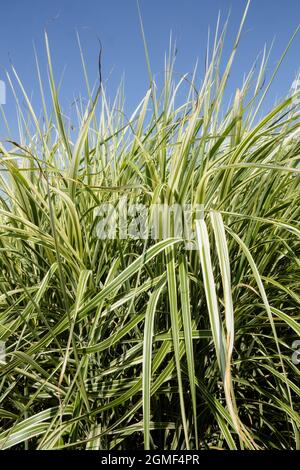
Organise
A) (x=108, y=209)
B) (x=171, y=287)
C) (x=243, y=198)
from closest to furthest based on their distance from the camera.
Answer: (x=171, y=287) < (x=108, y=209) < (x=243, y=198)

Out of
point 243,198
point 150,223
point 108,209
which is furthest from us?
point 243,198

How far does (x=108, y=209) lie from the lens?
41.3 inches

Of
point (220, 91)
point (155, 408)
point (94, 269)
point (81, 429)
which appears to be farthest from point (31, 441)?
point (220, 91)

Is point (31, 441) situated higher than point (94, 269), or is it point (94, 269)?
point (94, 269)

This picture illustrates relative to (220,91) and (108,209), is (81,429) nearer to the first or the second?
(108,209)

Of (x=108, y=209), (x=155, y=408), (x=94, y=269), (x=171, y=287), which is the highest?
(x=108, y=209)

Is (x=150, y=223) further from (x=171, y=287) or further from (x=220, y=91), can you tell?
(x=220, y=91)
